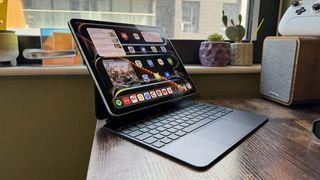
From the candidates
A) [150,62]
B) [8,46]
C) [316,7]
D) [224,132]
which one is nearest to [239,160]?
[224,132]

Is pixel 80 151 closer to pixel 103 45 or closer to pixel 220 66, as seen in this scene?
pixel 103 45

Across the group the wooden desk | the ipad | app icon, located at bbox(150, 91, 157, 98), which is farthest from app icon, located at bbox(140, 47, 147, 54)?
the wooden desk

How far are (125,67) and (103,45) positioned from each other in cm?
7

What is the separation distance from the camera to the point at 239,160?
1.25 feet

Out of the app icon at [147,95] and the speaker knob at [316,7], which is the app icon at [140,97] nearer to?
the app icon at [147,95]

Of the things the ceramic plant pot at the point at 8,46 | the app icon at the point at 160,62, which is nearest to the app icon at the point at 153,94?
the app icon at the point at 160,62

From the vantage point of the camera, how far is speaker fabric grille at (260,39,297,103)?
2.25ft

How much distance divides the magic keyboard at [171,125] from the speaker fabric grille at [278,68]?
0.21m

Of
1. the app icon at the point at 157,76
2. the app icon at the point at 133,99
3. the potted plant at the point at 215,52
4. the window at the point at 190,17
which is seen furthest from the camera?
the window at the point at 190,17

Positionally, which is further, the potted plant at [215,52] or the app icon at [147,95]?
the potted plant at [215,52]

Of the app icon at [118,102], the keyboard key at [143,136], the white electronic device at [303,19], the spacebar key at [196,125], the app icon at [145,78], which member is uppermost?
the white electronic device at [303,19]

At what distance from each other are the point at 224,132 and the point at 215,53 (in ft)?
1.47

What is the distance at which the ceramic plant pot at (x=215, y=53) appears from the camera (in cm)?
86

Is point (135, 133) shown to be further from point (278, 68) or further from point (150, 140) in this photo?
point (278, 68)
